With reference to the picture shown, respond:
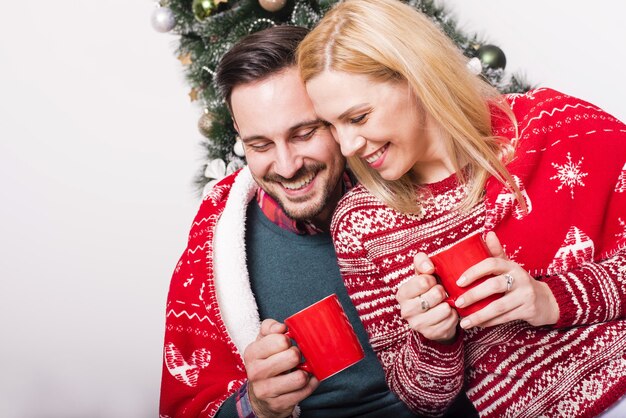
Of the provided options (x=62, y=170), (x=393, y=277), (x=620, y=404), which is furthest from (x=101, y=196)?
(x=620, y=404)

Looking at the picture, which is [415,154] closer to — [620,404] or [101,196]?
[620,404]

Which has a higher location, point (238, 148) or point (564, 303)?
point (238, 148)

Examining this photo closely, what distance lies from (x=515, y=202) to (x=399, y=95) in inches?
12.5

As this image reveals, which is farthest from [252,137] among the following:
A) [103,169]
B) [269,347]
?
[103,169]

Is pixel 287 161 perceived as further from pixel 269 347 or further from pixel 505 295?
pixel 505 295

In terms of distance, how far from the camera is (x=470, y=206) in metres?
1.39

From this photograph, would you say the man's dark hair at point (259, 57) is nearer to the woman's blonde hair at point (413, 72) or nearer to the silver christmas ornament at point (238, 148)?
the woman's blonde hair at point (413, 72)

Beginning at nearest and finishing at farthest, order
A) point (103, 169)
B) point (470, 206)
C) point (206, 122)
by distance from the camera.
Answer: point (470, 206)
point (206, 122)
point (103, 169)

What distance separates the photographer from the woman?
4.17ft

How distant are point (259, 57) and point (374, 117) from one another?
1.19ft

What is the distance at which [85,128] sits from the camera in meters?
2.64

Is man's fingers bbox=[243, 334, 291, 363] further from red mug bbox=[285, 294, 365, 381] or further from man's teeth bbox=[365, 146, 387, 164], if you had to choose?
man's teeth bbox=[365, 146, 387, 164]

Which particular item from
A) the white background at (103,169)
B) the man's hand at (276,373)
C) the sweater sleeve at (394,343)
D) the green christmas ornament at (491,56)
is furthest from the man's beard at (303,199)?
the white background at (103,169)

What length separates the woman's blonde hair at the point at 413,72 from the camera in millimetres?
1303
